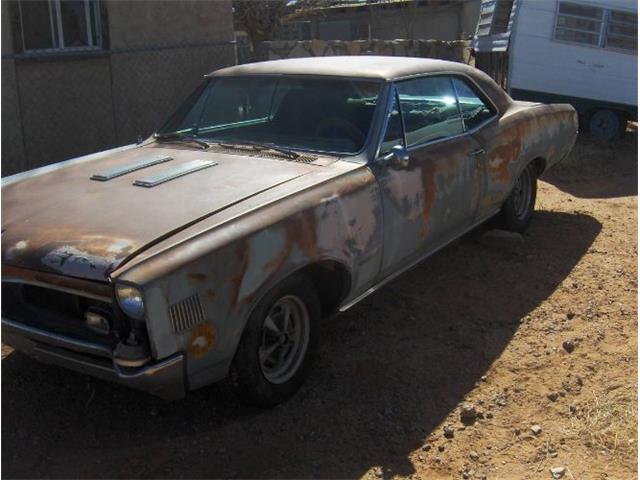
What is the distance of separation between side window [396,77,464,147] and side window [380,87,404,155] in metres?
0.06

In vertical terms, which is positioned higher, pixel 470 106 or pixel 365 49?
pixel 470 106

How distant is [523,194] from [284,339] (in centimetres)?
338

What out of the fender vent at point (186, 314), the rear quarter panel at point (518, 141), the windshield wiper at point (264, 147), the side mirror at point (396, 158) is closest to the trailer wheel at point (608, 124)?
the rear quarter panel at point (518, 141)

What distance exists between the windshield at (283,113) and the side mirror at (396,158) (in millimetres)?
161

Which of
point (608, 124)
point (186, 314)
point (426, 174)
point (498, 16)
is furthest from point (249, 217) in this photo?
Answer: point (498, 16)

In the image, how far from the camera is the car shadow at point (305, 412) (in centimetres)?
309

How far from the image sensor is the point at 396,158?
4066mm

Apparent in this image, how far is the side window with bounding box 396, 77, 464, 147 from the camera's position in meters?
4.43

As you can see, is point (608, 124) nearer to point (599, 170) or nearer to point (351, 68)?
point (599, 170)

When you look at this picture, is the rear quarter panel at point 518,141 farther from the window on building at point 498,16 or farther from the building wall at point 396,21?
the building wall at point 396,21

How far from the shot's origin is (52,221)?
3.26m

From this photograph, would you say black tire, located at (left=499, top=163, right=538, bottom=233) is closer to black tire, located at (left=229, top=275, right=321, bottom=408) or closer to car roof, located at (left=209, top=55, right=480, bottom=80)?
car roof, located at (left=209, top=55, right=480, bottom=80)

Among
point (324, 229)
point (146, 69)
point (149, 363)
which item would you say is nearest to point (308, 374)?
point (324, 229)

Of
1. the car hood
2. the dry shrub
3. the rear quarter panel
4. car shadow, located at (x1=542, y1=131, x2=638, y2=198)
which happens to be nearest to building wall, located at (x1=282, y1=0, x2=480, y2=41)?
car shadow, located at (x1=542, y1=131, x2=638, y2=198)
